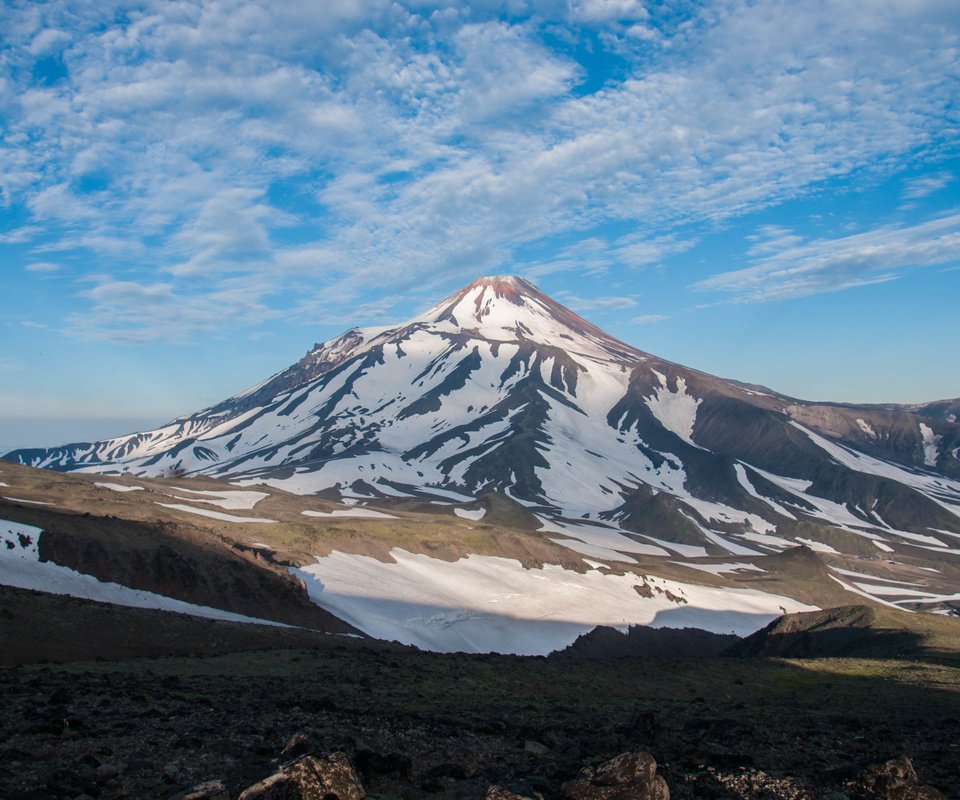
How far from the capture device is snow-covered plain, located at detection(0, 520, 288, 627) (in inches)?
1645

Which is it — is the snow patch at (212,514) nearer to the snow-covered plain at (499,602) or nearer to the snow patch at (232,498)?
the snow patch at (232,498)

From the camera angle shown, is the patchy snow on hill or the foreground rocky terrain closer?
the foreground rocky terrain

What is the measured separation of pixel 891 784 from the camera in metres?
12.8

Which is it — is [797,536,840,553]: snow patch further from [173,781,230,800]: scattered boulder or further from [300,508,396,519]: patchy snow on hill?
[173,781,230,800]: scattered boulder

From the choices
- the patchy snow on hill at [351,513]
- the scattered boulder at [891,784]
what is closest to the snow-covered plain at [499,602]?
the patchy snow on hill at [351,513]

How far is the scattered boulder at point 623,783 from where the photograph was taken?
1131 cm

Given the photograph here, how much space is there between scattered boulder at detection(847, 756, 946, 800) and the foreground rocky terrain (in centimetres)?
3

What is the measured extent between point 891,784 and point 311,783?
942 cm

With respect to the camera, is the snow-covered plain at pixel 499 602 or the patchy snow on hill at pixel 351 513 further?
the patchy snow on hill at pixel 351 513

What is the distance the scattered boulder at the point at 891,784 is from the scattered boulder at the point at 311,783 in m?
8.32

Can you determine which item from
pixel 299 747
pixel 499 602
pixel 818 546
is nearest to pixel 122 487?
pixel 499 602

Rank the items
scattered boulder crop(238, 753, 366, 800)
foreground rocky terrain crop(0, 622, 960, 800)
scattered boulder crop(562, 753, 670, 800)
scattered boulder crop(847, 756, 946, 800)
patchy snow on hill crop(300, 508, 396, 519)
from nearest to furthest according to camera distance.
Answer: scattered boulder crop(238, 753, 366, 800)
scattered boulder crop(562, 753, 670, 800)
foreground rocky terrain crop(0, 622, 960, 800)
scattered boulder crop(847, 756, 946, 800)
patchy snow on hill crop(300, 508, 396, 519)

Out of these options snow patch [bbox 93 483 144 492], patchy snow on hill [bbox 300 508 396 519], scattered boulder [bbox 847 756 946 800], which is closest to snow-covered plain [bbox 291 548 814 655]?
patchy snow on hill [bbox 300 508 396 519]

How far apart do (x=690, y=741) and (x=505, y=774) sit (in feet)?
18.5
